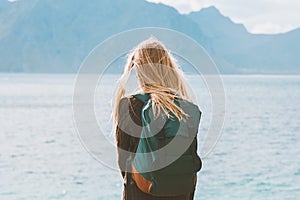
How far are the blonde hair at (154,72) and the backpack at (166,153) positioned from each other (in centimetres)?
6

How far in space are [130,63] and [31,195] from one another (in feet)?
30.1

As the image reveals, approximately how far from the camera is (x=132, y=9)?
106 meters

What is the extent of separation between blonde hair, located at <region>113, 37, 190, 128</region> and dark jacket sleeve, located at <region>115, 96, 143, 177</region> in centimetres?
3

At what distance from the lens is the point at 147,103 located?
1.96 meters

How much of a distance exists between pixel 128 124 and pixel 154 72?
214 millimetres

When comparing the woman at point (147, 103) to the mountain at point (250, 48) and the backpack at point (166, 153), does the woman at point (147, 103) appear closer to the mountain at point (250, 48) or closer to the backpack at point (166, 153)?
the backpack at point (166, 153)

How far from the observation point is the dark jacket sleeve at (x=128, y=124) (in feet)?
6.45

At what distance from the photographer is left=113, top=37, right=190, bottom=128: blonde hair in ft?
6.63

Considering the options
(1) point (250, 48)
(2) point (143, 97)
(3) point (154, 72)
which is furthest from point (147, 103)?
(1) point (250, 48)

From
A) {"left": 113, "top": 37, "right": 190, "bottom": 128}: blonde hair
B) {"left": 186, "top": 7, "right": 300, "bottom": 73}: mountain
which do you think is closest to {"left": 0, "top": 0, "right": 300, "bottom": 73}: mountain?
{"left": 186, "top": 7, "right": 300, "bottom": 73}: mountain

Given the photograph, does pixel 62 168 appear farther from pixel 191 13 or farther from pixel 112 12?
pixel 191 13

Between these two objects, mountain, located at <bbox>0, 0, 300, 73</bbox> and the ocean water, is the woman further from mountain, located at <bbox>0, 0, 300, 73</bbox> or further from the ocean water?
mountain, located at <bbox>0, 0, 300, 73</bbox>

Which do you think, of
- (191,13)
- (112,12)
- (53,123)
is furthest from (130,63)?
(191,13)

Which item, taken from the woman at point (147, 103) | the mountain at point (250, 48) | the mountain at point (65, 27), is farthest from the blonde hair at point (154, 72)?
the mountain at point (250, 48)
